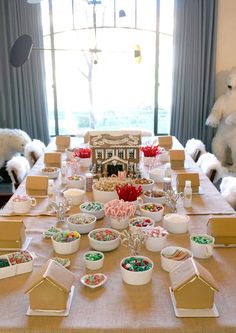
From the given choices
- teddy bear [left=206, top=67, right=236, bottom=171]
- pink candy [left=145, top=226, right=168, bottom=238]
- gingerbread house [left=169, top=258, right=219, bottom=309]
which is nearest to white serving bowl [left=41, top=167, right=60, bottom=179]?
pink candy [left=145, top=226, right=168, bottom=238]

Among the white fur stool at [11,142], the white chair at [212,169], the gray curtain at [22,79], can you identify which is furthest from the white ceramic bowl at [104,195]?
the gray curtain at [22,79]

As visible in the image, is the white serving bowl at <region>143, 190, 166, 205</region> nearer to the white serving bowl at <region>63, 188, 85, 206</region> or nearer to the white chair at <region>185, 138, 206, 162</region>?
the white serving bowl at <region>63, 188, 85, 206</region>

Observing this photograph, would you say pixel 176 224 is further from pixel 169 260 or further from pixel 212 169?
pixel 212 169

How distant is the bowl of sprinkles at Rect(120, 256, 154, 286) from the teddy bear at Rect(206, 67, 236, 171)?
3373 mm

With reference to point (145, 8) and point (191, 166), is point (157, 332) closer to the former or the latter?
point (191, 166)

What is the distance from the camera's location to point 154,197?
2.23m

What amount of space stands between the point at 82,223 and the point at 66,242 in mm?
222


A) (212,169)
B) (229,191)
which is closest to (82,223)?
(229,191)

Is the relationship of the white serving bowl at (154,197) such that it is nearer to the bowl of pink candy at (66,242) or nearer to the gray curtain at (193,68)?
the bowl of pink candy at (66,242)

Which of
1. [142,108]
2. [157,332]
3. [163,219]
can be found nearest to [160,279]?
[157,332]

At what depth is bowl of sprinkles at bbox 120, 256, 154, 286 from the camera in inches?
55.4

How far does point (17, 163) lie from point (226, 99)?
2.78m

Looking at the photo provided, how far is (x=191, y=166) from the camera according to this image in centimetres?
312

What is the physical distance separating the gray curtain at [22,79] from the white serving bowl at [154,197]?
9.78 ft
